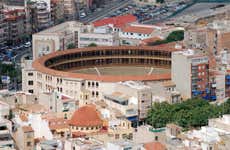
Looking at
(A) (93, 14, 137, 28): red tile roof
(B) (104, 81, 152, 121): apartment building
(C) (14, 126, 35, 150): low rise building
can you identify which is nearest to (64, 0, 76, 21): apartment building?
(A) (93, 14, 137, 28): red tile roof

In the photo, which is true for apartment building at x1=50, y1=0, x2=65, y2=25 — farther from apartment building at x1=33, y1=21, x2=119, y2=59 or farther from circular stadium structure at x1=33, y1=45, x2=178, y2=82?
circular stadium structure at x1=33, y1=45, x2=178, y2=82

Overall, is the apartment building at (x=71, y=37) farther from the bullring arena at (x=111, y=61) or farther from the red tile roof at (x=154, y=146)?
the red tile roof at (x=154, y=146)

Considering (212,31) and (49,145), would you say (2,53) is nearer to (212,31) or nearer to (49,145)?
(212,31)

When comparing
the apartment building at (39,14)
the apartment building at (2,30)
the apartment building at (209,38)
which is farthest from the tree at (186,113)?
the apartment building at (39,14)

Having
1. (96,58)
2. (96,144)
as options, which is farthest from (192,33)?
(96,144)

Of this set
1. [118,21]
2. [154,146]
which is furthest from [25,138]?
[118,21]

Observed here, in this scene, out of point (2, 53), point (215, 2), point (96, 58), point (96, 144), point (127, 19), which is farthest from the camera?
point (215, 2)
